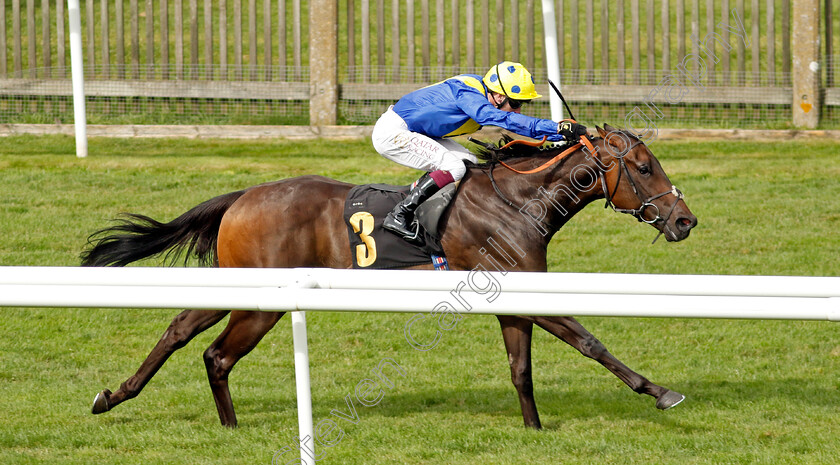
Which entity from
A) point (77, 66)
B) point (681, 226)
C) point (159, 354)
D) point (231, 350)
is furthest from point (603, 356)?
point (77, 66)

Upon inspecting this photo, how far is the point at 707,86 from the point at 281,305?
8841 mm

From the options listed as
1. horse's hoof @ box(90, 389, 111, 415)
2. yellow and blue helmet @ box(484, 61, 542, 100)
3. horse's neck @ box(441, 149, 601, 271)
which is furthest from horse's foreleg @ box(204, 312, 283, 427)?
yellow and blue helmet @ box(484, 61, 542, 100)

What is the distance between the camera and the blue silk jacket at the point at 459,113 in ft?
15.5

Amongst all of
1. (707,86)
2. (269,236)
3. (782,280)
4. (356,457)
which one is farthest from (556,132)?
(707,86)

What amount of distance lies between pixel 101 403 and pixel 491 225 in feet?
6.75

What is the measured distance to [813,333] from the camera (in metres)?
6.28

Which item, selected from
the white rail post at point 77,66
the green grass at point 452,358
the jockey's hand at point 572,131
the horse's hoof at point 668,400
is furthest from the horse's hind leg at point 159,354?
the white rail post at point 77,66

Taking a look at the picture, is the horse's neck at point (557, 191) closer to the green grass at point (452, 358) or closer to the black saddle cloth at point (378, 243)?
the black saddle cloth at point (378, 243)

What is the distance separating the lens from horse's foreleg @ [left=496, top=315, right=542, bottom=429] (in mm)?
4758

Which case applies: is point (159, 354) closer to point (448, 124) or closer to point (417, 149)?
point (417, 149)

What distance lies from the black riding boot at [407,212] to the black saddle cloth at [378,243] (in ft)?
0.15

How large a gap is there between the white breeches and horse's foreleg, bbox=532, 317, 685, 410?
2.86ft

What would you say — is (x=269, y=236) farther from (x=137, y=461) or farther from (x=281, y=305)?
(x=281, y=305)

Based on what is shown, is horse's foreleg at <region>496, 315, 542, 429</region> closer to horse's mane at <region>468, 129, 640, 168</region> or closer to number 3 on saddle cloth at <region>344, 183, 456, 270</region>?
number 3 on saddle cloth at <region>344, 183, 456, 270</region>
